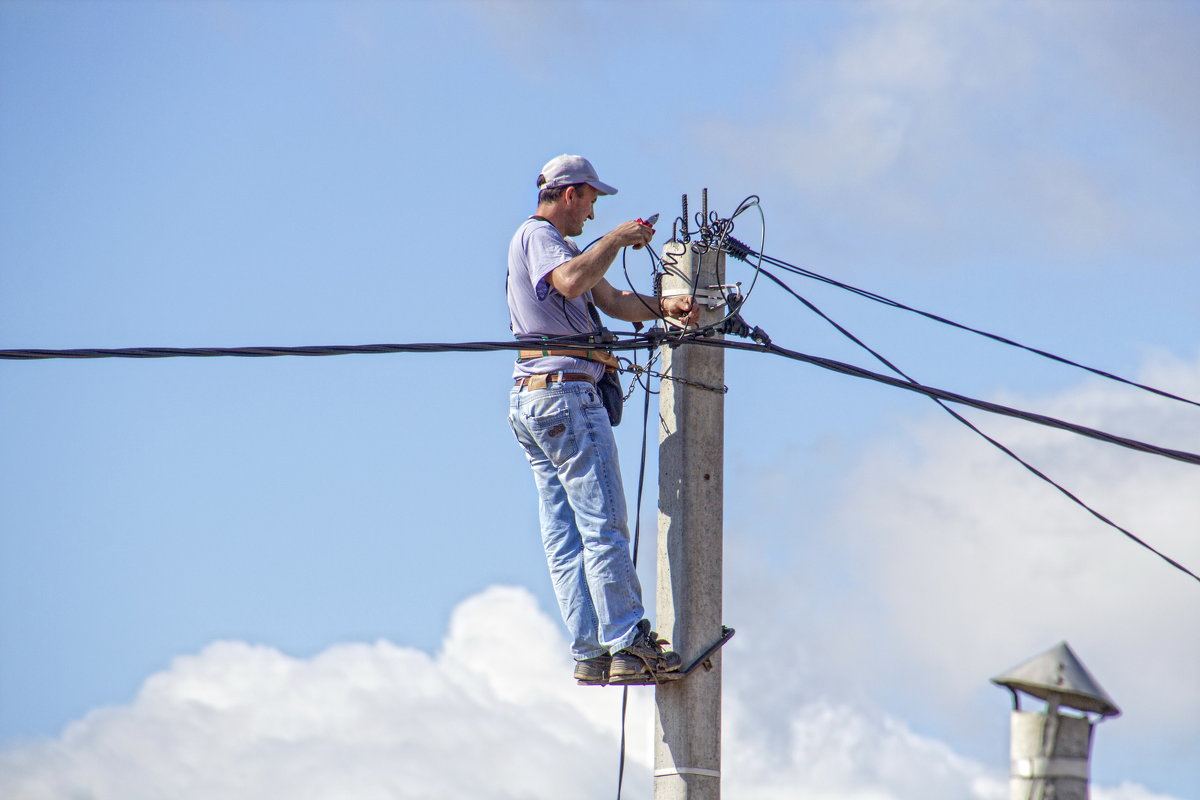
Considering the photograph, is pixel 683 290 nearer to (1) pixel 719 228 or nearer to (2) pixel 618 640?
(1) pixel 719 228

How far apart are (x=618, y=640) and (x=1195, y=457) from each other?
2.85 m

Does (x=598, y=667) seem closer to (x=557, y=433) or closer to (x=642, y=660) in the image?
(x=642, y=660)

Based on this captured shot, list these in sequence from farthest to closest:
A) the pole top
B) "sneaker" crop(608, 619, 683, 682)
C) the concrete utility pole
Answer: the concrete utility pole → "sneaker" crop(608, 619, 683, 682) → the pole top

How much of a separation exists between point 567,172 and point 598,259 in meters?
0.61

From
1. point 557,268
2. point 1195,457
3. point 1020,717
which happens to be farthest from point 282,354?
point 1195,457

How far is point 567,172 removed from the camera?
977cm

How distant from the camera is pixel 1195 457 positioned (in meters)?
9.93

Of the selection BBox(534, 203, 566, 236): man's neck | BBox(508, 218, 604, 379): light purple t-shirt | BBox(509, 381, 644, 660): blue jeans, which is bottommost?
BBox(509, 381, 644, 660): blue jeans

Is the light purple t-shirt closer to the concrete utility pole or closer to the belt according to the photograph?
the belt

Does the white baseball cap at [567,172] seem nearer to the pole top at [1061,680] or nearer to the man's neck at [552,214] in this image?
the man's neck at [552,214]

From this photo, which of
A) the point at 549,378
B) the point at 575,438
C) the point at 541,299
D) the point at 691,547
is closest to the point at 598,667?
the point at 691,547

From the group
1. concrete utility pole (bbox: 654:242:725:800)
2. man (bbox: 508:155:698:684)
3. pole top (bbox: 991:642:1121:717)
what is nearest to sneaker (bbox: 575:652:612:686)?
man (bbox: 508:155:698:684)

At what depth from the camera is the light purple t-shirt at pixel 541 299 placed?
31.2ft

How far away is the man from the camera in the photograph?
930cm
